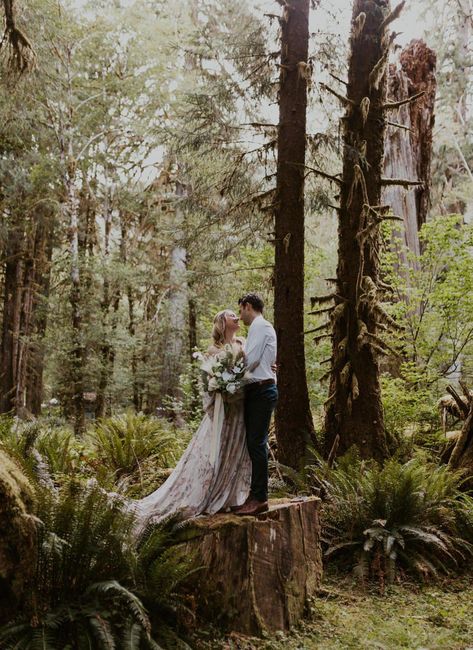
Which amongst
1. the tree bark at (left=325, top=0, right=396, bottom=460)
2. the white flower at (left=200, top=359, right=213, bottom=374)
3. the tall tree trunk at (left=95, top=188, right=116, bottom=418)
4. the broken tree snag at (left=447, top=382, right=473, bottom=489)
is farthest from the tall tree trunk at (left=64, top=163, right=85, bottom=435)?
the white flower at (left=200, top=359, right=213, bottom=374)

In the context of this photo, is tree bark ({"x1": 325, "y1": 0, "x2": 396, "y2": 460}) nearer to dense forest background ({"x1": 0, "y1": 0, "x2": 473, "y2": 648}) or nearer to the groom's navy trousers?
dense forest background ({"x1": 0, "y1": 0, "x2": 473, "y2": 648})

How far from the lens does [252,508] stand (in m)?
4.88

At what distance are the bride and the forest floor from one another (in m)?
1.15

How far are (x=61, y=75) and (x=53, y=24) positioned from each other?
7.18 feet

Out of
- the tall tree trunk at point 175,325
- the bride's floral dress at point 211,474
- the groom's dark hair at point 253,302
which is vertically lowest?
the bride's floral dress at point 211,474

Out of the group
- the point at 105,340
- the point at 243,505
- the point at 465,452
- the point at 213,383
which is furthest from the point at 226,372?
the point at 105,340

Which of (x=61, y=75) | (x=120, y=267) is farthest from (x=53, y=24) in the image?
(x=120, y=267)

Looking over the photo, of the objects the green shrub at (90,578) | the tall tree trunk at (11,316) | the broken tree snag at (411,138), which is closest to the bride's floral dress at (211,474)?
the green shrub at (90,578)

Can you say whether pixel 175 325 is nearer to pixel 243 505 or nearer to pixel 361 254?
pixel 361 254

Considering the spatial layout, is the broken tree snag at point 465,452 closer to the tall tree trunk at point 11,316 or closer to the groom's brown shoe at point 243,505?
the groom's brown shoe at point 243,505

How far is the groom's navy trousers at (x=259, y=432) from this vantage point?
4.91 m

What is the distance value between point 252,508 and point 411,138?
1086 centimetres

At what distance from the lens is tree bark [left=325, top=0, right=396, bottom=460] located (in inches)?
325

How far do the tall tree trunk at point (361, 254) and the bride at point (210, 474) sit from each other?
338cm
